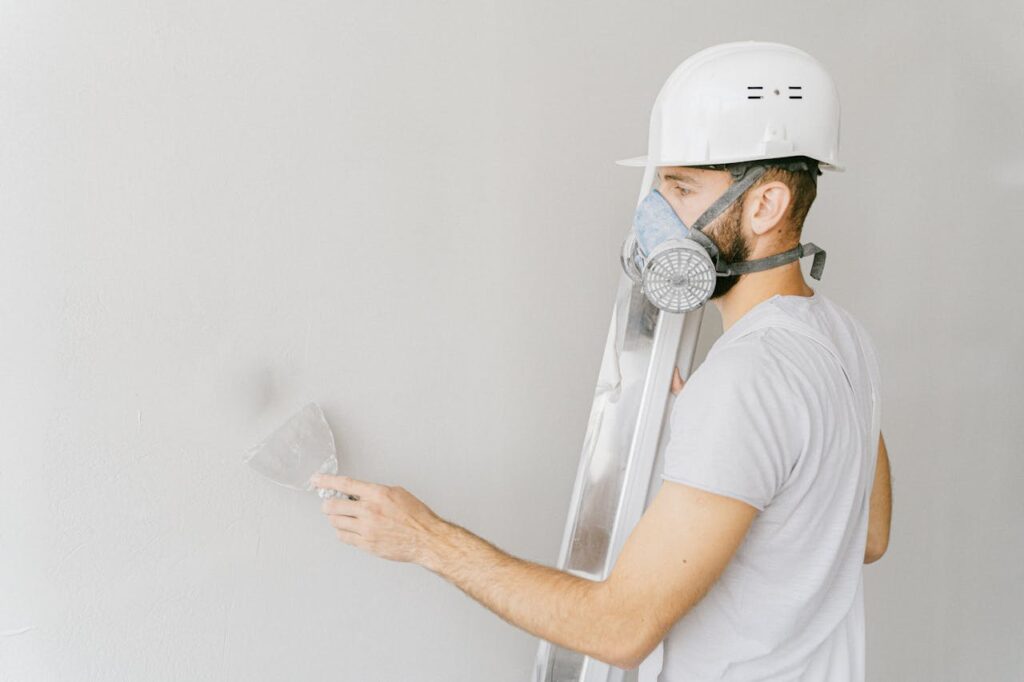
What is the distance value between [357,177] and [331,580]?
0.60 m

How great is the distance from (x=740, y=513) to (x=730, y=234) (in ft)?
1.26

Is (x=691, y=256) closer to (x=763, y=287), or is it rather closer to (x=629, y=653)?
(x=763, y=287)

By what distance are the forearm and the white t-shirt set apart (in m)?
0.18

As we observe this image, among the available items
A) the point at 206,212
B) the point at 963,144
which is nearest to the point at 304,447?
the point at 206,212

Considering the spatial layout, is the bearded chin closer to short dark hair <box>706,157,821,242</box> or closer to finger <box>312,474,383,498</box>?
short dark hair <box>706,157,821,242</box>

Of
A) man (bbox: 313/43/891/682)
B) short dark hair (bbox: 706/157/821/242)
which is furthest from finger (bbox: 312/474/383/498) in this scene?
short dark hair (bbox: 706/157/821/242)

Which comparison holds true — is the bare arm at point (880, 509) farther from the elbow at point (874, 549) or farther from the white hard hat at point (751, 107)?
the white hard hat at point (751, 107)

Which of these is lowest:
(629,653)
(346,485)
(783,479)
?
(629,653)

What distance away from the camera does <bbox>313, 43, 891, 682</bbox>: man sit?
3.13 feet

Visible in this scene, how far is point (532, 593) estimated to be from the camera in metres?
1.03

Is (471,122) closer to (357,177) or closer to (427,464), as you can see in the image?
(357,177)

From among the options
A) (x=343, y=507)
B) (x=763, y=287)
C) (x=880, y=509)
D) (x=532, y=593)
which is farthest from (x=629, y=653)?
(x=880, y=509)

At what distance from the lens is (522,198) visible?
141 cm

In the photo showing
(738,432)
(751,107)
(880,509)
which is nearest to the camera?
(738,432)
